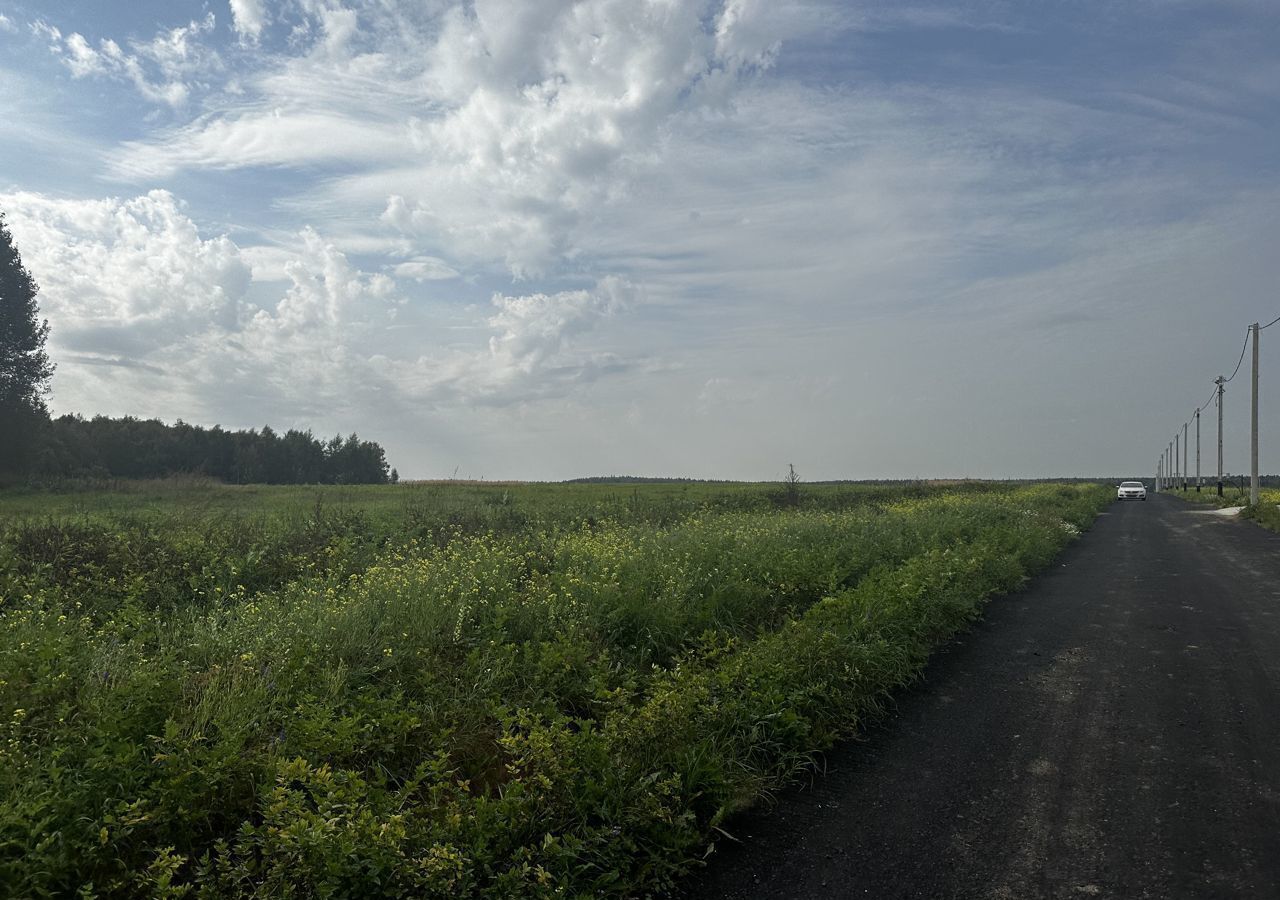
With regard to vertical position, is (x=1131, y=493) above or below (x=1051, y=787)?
above

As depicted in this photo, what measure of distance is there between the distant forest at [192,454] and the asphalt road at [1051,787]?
93.7 feet

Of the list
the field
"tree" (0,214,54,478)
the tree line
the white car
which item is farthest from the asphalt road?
the white car

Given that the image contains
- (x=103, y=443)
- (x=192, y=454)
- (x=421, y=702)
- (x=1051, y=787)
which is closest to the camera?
(x=1051, y=787)

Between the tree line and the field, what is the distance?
18.5 meters

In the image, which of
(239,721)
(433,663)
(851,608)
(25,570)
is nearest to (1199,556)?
(851,608)

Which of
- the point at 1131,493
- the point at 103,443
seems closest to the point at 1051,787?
the point at 103,443

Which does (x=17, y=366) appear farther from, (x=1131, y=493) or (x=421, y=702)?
(x=1131, y=493)

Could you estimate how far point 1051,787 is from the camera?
4.35m

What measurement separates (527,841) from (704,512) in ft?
52.1

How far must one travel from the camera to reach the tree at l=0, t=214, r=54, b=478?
1299 inches

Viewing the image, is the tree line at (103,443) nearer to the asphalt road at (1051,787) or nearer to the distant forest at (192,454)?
the distant forest at (192,454)

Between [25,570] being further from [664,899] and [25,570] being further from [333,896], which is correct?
[664,899]

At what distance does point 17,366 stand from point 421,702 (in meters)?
38.8

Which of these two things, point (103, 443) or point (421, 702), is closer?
point (421, 702)
